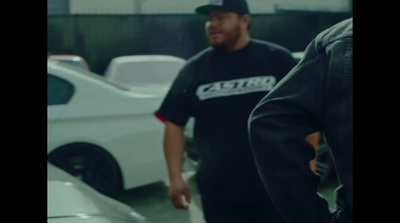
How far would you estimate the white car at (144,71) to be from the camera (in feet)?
28.1

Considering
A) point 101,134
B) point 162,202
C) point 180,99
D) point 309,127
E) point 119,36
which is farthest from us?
point 119,36

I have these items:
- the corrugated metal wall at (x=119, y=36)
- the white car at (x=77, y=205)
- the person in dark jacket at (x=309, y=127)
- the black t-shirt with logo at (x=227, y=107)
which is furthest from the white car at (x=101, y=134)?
the corrugated metal wall at (x=119, y=36)

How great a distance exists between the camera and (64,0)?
18.5 metres

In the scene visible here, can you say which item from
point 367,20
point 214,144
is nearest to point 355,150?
point 367,20

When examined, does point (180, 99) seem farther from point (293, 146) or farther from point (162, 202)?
point (162, 202)

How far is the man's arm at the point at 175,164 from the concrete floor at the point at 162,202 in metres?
2.14

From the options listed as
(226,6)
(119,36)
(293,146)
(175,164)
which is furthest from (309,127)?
(119,36)

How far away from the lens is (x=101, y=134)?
5430 millimetres

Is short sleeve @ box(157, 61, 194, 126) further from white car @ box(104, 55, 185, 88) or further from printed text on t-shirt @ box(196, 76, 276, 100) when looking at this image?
white car @ box(104, 55, 185, 88)

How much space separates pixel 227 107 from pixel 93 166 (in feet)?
10.0

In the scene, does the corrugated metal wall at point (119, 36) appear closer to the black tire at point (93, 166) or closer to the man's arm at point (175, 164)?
the black tire at point (93, 166)

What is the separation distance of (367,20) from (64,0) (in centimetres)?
1805

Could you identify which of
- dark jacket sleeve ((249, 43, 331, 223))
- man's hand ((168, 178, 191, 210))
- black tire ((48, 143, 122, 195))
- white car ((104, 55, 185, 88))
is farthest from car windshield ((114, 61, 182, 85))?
dark jacket sleeve ((249, 43, 331, 223))
